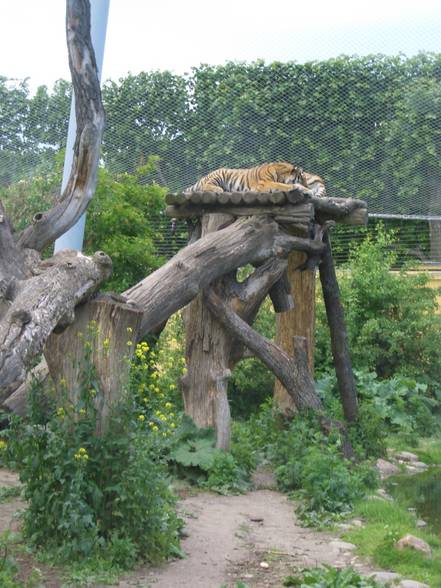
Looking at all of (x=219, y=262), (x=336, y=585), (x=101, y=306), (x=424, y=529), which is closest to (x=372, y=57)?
(x=219, y=262)

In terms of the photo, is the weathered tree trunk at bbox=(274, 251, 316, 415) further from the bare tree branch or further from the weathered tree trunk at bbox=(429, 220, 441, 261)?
the weathered tree trunk at bbox=(429, 220, 441, 261)

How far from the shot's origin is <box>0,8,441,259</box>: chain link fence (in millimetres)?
11383

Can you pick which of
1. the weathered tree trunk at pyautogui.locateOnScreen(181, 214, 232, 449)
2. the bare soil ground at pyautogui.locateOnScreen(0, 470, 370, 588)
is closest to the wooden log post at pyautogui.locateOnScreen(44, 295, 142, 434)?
the bare soil ground at pyautogui.locateOnScreen(0, 470, 370, 588)

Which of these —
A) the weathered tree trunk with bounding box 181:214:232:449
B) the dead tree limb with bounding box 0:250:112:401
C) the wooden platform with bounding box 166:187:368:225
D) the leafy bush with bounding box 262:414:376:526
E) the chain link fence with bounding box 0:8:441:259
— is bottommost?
the leafy bush with bounding box 262:414:376:526

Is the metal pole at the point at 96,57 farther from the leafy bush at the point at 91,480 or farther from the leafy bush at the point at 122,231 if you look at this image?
the leafy bush at the point at 91,480

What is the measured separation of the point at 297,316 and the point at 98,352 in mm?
4093

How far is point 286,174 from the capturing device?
30.9 feet

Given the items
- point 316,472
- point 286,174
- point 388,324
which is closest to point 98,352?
point 316,472

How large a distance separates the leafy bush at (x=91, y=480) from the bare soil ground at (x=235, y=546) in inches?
6.4

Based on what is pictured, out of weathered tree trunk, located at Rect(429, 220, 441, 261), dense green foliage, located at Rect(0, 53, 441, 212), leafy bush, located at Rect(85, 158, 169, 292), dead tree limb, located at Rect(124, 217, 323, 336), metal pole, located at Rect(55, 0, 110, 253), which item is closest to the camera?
dead tree limb, located at Rect(124, 217, 323, 336)

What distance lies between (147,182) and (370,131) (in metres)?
2.62

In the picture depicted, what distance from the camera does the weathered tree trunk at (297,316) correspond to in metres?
8.73

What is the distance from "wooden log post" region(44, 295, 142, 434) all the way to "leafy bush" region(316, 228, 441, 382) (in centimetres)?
650

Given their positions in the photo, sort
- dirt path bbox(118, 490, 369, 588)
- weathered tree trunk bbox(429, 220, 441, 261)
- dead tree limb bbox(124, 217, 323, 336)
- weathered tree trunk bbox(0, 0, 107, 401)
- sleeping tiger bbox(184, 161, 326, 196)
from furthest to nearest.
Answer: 1. weathered tree trunk bbox(429, 220, 441, 261)
2. sleeping tiger bbox(184, 161, 326, 196)
3. dead tree limb bbox(124, 217, 323, 336)
4. dirt path bbox(118, 490, 369, 588)
5. weathered tree trunk bbox(0, 0, 107, 401)
